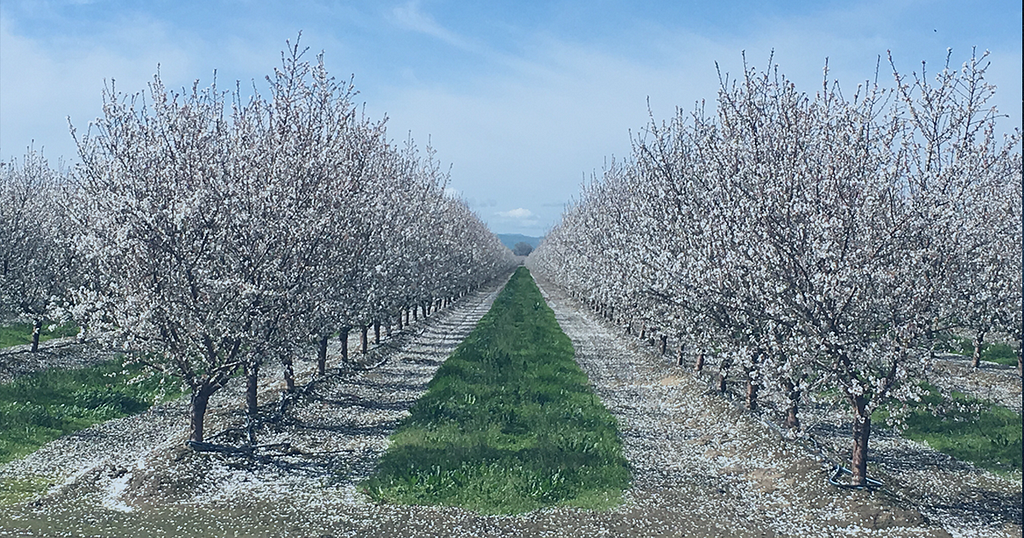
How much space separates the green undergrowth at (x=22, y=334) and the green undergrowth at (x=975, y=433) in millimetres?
31726

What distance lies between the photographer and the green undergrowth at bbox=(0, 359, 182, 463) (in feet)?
53.2

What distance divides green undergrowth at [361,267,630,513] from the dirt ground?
481 millimetres

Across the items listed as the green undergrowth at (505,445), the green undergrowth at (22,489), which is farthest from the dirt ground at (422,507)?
the green undergrowth at (505,445)

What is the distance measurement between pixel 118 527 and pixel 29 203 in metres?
23.5

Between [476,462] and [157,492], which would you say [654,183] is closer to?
[476,462]

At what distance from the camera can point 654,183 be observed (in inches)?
810

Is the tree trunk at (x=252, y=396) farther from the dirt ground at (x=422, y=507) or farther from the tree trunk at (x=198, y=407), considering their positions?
the tree trunk at (x=198, y=407)

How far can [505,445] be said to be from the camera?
15.9m

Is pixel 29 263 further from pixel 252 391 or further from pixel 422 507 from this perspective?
pixel 422 507

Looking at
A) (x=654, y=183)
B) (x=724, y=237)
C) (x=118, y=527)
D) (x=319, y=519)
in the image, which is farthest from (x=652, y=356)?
(x=118, y=527)

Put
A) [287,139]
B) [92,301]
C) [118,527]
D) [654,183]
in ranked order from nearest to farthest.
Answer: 1. [118,527]
2. [92,301]
3. [287,139]
4. [654,183]

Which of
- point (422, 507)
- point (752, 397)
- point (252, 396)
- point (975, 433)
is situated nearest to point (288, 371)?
point (252, 396)

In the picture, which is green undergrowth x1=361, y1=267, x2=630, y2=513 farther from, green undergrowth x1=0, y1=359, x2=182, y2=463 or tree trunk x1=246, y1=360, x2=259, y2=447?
green undergrowth x1=0, y1=359, x2=182, y2=463

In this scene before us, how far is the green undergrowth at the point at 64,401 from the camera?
16.2 meters
